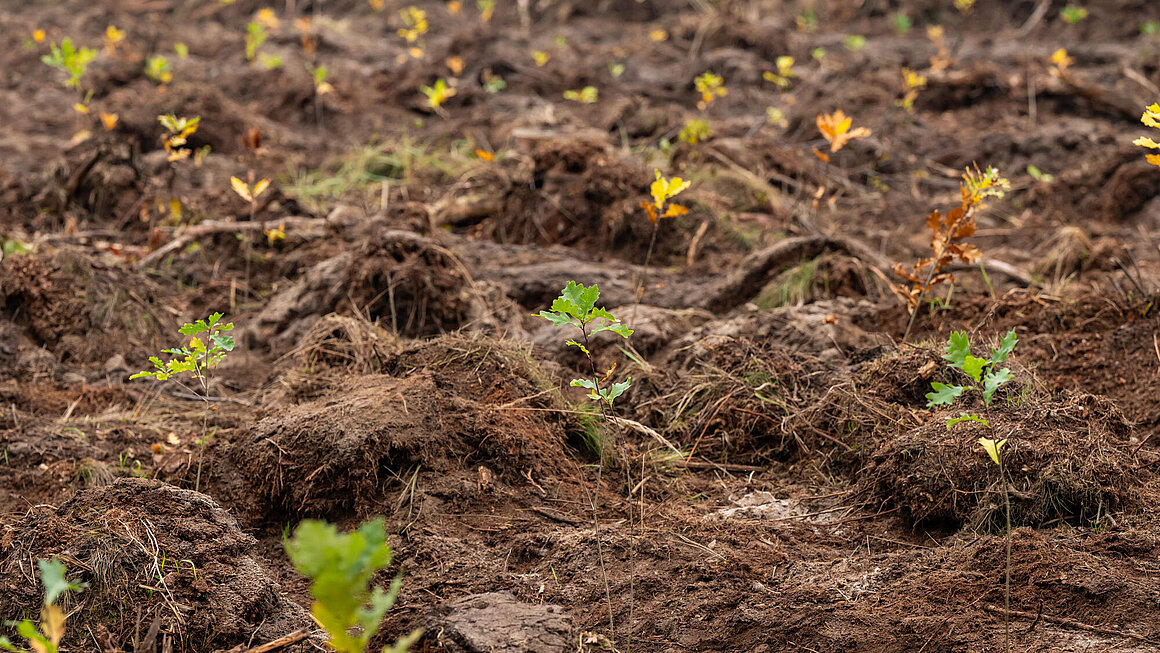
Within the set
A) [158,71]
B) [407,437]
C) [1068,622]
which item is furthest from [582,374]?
[158,71]

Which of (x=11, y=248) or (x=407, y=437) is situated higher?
(x=407, y=437)

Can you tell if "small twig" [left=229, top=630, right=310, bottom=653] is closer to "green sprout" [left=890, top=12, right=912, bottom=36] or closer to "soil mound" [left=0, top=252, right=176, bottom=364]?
"soil mound" [left=0, top=252, right=176, bottom=364]

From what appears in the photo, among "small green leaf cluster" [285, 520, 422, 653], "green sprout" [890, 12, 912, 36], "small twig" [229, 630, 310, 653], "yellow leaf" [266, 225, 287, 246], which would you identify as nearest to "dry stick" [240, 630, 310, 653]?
"small twig" [229, 630, 310, 653]

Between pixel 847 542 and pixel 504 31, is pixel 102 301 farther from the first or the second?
pixel 504 31

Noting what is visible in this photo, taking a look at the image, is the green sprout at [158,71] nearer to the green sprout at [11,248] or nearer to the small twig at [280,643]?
the green sprout at [11,248]

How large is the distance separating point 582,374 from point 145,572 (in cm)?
204

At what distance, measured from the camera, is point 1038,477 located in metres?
2.68

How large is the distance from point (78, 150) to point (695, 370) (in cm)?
499

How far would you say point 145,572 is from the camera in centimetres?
230

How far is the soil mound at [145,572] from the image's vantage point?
2.22 metres

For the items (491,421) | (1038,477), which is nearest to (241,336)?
(491,421)

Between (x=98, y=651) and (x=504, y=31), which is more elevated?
(x=98, y=651)

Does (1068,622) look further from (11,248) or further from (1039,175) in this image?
(1039,175)

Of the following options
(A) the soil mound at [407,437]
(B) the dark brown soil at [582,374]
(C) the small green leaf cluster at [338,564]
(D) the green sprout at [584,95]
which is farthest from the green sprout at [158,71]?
(C) the small green leaf cluster at [338,564]
